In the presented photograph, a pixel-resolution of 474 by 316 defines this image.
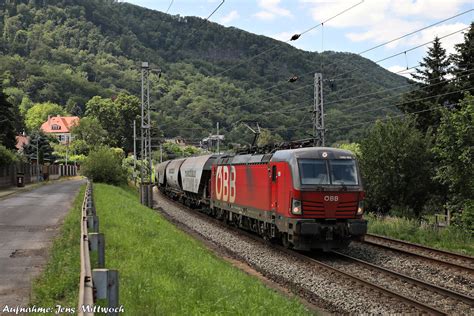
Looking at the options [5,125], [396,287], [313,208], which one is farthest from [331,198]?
[5,125]

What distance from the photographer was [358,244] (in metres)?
18.4

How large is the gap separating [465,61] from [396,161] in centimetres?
1039

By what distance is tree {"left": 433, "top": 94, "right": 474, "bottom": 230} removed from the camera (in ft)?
76.9

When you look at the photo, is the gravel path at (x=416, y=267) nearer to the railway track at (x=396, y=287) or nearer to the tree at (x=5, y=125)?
the railway track at (x=396, y=287)

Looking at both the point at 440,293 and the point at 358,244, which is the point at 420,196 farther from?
the point at 440,293

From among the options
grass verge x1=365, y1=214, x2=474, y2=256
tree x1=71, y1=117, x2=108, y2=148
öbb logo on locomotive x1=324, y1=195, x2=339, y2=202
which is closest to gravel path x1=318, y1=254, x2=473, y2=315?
öbb logo on locomotive x1=324, y1=195, x2=339, y2=202

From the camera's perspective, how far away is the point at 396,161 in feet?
106

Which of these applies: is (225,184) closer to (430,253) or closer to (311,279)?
(430,253)

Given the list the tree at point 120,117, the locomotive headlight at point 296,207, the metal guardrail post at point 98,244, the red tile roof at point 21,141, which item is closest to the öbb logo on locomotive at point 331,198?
the locomotive headlight at point 296,207

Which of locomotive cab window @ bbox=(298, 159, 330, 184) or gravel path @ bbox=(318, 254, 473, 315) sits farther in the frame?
locomotive cab window @ bbox=(298, 159, 330, 184)

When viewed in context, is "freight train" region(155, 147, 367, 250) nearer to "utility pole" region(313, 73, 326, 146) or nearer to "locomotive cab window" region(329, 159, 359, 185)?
"locomotive cab window" region(329, 159, 359, 185)

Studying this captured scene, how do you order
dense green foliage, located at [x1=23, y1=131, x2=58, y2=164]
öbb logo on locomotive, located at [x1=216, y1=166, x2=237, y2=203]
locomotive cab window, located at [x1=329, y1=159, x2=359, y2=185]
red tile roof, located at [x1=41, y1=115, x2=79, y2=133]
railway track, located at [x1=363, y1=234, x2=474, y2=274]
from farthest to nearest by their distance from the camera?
red tile roof, located at [x1=41, y1=115, x2=79, y2=133] → dense green foliage, located at [x1=23, y1=131, x2=58, y2=164] → öbb logo on locomotive, located at [x1=216, y1=166, x2=237, y2=203] → locomotive cab window, located at [x1=329, y1=159, x2=359, y2=185] → railway track, located at [x1=363, y1=234, x2=474, y2=274]

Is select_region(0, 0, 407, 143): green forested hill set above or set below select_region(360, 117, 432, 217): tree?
above

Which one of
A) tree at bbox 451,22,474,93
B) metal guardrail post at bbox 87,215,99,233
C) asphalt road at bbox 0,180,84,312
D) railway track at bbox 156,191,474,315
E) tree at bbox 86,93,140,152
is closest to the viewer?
asphalt road at bbox 0,180,84,312
